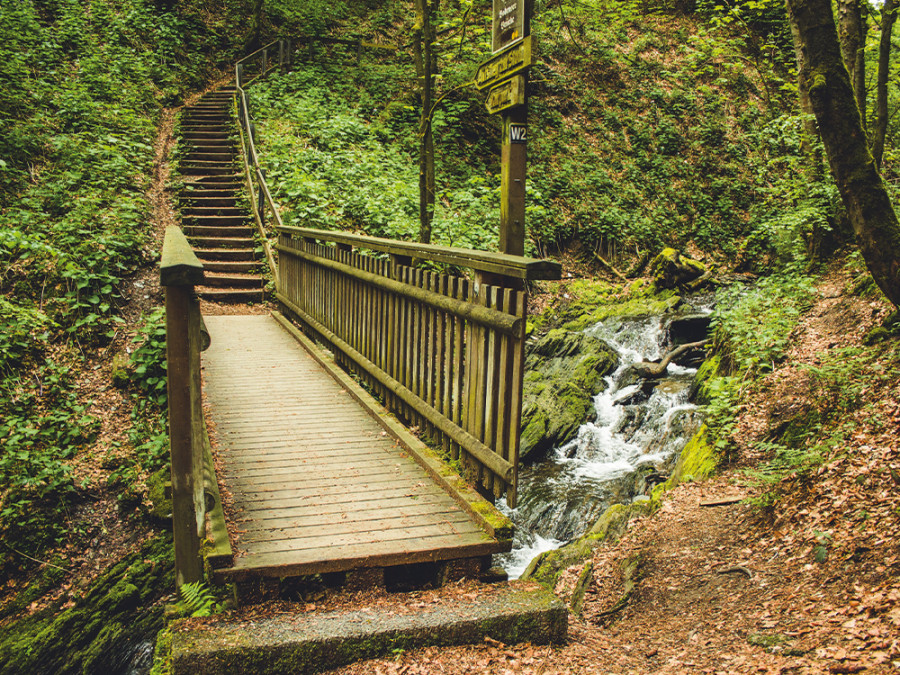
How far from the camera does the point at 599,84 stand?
23234 mm

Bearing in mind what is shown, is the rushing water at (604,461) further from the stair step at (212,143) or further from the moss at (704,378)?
the stair step at (212,143)

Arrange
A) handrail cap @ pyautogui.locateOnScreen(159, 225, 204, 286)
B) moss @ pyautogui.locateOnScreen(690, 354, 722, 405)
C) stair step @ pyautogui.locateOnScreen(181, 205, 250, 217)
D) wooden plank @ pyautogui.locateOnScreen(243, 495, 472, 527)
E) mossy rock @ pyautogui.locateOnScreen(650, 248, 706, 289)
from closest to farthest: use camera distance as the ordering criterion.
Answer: handrail cap @ pyautogui.locateOnScreen(159, 225, 204, 286), wooden plank @ pyautogui.locateOnScreen(243, 495, 472, 527), moss @ pyautogui.locateOnScreen(690, 354, 722, 405), stair step @ pyautogui.locateOnScreen(181, 205, 250, 217), mossy rock @ pyautogui.locateOnScreen(650, 248, 706, 289)

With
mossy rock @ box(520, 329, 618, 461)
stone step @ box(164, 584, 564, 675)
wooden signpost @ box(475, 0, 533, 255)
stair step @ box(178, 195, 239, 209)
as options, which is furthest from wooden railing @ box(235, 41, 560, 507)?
stair step @ box(178, 195, 239, 209)

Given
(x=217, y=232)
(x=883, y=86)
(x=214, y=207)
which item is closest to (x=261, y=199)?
(x=217, y=232)

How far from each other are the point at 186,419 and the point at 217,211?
39.5 feet

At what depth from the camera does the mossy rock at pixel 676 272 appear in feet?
47.4

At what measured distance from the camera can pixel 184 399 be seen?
3105mm

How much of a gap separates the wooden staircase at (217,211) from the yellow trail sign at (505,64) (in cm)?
740

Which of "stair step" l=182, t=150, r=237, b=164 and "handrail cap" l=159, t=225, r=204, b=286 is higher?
"stair step" l=182, t=150, r=237, b=164

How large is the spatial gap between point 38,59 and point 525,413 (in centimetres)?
1543

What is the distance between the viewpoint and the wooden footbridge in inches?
129

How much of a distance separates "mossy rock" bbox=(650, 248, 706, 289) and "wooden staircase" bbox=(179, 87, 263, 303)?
9.47 metres

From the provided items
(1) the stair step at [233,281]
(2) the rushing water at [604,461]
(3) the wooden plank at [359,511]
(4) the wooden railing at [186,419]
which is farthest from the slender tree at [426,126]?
(4) the wooden railing at [186,419]

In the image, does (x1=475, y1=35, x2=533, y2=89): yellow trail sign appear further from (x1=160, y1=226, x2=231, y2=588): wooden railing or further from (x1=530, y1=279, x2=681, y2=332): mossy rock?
(x1=530, y1=279, x2=681, y2=332): mossy rock
